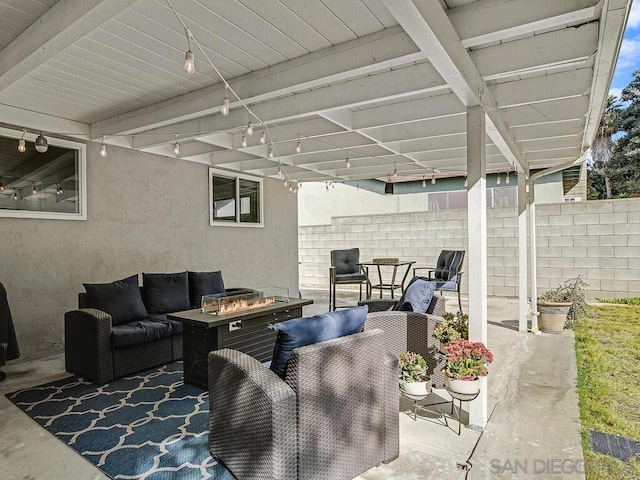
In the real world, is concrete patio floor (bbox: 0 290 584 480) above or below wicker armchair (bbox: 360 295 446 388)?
below

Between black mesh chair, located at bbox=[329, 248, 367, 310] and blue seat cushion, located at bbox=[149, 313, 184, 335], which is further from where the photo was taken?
black mesh chair, located at bbox=[329, 248, 367, 310]

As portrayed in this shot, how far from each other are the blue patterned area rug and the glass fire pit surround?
69 centimetres

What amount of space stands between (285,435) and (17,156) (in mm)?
4287

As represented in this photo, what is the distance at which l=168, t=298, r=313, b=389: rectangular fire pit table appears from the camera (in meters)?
3.42

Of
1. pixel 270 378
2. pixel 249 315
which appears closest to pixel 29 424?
pixel 249 315

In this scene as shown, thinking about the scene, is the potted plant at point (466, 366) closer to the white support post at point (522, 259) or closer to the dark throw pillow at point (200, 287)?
the dark throw pillow at point (200, 287)

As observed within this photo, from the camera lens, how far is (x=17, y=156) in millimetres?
4301

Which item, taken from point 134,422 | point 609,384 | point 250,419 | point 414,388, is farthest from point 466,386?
point 134,422

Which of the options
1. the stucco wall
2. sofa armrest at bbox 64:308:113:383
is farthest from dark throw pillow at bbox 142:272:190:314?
the stucco wall

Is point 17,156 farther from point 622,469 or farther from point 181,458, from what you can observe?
point 622,469

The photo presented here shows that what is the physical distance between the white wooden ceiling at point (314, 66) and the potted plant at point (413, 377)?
1850mm

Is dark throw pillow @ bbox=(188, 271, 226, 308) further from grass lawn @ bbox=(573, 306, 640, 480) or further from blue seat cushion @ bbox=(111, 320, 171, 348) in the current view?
grass lawn @ bbox=(573, 306, 640, 480)

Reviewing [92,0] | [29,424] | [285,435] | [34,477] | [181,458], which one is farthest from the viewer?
[29,424]

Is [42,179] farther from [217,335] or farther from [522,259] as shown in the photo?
[522,259]
